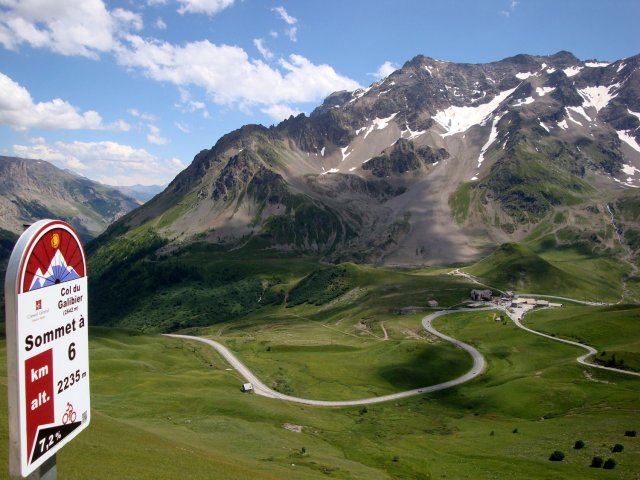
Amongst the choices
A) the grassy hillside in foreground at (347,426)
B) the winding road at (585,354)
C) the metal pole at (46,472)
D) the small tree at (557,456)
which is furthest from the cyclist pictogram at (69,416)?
the winding road at (585,354)

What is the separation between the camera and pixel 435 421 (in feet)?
310

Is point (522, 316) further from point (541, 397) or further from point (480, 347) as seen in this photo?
point (541, 397)

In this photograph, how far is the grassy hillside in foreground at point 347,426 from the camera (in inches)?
1516

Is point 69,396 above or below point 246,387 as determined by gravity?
above

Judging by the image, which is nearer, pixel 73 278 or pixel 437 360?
pixel 73 278

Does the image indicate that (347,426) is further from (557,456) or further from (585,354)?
(585,354)

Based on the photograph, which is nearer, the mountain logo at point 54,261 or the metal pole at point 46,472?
the mountain logo at point 54,261

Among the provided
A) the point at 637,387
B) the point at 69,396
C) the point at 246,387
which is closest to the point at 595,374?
the point at 637,387

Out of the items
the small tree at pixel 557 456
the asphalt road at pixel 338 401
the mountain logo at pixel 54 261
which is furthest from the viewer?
the asphalt road at pixel 338 401

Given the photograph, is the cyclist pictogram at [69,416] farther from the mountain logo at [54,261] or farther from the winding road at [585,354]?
the winding road at [585,354]

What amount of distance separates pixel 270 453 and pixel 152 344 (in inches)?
3738

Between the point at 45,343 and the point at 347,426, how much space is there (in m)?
83.7

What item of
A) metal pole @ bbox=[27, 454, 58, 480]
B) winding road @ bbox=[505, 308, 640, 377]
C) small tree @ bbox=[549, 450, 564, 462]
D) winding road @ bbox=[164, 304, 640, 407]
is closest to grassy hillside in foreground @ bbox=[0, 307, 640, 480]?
small tree @ bbox=[549, 450, 564, 462]

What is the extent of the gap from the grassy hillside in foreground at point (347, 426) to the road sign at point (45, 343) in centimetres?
1787
